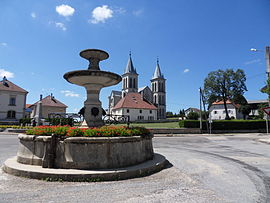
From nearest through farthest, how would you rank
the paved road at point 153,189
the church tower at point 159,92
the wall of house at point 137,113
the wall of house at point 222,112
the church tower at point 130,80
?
the paved road at point 153,189
the wall of house at point 137,113
the wall of house at point 222,112
the church tower at point 130,80
the church tower at point 159,92

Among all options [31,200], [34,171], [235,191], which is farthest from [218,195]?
[34,171]

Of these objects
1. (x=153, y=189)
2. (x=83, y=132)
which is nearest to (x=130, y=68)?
(x=83, y=132)

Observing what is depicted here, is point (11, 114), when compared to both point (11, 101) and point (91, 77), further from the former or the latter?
point (91, 77)

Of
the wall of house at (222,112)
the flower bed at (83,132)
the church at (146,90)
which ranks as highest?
the church at (146,90)

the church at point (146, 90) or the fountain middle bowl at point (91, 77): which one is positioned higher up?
the church at point (146, 90)

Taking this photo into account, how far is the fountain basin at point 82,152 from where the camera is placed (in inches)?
200

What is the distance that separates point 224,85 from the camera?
4959 cm

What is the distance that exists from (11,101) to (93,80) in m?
44.3

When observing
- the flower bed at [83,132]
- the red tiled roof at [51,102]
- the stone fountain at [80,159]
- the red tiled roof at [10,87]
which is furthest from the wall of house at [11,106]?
the flower bed at [83,132]

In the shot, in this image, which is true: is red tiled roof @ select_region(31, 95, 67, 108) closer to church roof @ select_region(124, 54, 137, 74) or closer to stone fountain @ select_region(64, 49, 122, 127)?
church roof @ select_region(124, 54, 137, 74)

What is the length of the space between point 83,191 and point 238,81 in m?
53.8

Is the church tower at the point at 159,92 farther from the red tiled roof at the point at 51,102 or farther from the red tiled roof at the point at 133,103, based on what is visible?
the red tiled roof at the point at 51,102

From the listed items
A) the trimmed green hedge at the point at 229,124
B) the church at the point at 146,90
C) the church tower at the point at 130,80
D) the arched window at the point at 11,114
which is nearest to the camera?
the trimmed green hedge at the point at 229,124

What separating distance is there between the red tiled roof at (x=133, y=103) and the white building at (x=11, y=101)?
A: 27.3 meters
